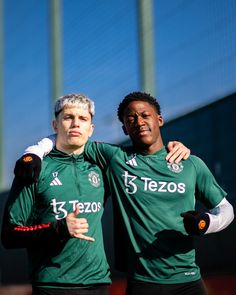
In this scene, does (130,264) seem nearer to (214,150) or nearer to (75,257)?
(75,257)

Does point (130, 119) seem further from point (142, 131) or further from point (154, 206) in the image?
point (154, 206)

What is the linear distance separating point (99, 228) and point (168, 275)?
1.13 feet

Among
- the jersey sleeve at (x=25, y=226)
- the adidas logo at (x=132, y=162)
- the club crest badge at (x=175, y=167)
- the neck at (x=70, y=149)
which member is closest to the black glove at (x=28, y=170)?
the jersey sleeve at (x=25, y=226)

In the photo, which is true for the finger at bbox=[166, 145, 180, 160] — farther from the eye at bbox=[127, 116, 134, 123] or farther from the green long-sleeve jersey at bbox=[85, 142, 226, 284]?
the eye at bbox=[127, 116, 134, 123]

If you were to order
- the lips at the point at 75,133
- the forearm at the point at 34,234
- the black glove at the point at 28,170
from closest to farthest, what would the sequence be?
the forearm at the point at 34,234
the black glove at the point at 28,170
the lips at the point at 75,133

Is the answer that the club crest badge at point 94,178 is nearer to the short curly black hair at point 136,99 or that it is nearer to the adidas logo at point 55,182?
the adidas logo at point 55,182

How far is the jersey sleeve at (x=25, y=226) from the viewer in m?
3.02

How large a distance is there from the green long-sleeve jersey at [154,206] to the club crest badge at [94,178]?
0.23ft

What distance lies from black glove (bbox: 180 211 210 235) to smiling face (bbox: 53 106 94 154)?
535 mm

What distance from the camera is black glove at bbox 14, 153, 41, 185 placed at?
3119 millimetres

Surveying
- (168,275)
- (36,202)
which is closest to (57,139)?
(36,202)

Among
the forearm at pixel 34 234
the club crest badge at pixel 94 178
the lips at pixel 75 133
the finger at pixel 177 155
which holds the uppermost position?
the lips at pixel 75 133

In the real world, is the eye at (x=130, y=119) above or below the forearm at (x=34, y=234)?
above

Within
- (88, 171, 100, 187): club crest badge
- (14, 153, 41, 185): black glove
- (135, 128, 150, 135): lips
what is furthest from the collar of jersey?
(14, 153, 41, 185): black glove
